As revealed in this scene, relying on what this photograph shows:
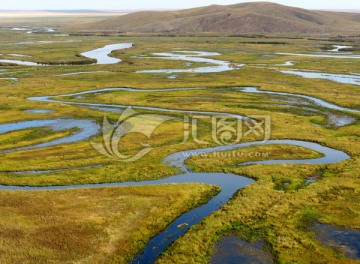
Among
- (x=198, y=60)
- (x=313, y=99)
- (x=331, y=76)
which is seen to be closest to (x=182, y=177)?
(x=313, y=99)

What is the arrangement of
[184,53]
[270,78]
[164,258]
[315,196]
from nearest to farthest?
[164,258] < [315,196] < [270,78] < [184,53]

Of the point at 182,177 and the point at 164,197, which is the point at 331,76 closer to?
the point at 182,177

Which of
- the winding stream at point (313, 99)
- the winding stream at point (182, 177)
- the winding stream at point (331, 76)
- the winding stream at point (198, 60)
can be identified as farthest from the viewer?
the winding stream at point (198, 60)

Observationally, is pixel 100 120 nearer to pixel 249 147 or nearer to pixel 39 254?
pixel 249 147

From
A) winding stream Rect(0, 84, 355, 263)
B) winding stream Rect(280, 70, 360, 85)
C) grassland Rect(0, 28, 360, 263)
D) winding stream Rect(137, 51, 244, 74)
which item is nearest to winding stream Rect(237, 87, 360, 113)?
grassland Rect(0, 28, 360, 263)

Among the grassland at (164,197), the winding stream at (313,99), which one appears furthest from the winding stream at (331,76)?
the grassland at (164,197)

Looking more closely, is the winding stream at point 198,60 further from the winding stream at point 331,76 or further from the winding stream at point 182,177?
the winding stream at point 182,177

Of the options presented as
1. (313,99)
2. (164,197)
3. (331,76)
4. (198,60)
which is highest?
(198,60)

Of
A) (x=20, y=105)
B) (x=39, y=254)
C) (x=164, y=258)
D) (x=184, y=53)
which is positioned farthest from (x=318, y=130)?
(x=184, y=53)

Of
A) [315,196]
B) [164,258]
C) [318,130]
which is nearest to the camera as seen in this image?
[164,258]

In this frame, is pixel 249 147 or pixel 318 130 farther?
pixel 318 130

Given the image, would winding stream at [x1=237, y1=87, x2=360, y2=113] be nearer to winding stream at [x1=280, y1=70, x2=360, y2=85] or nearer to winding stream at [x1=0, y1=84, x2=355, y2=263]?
winding stream at [x1=0, y1=84, x2=355, y2=263]
